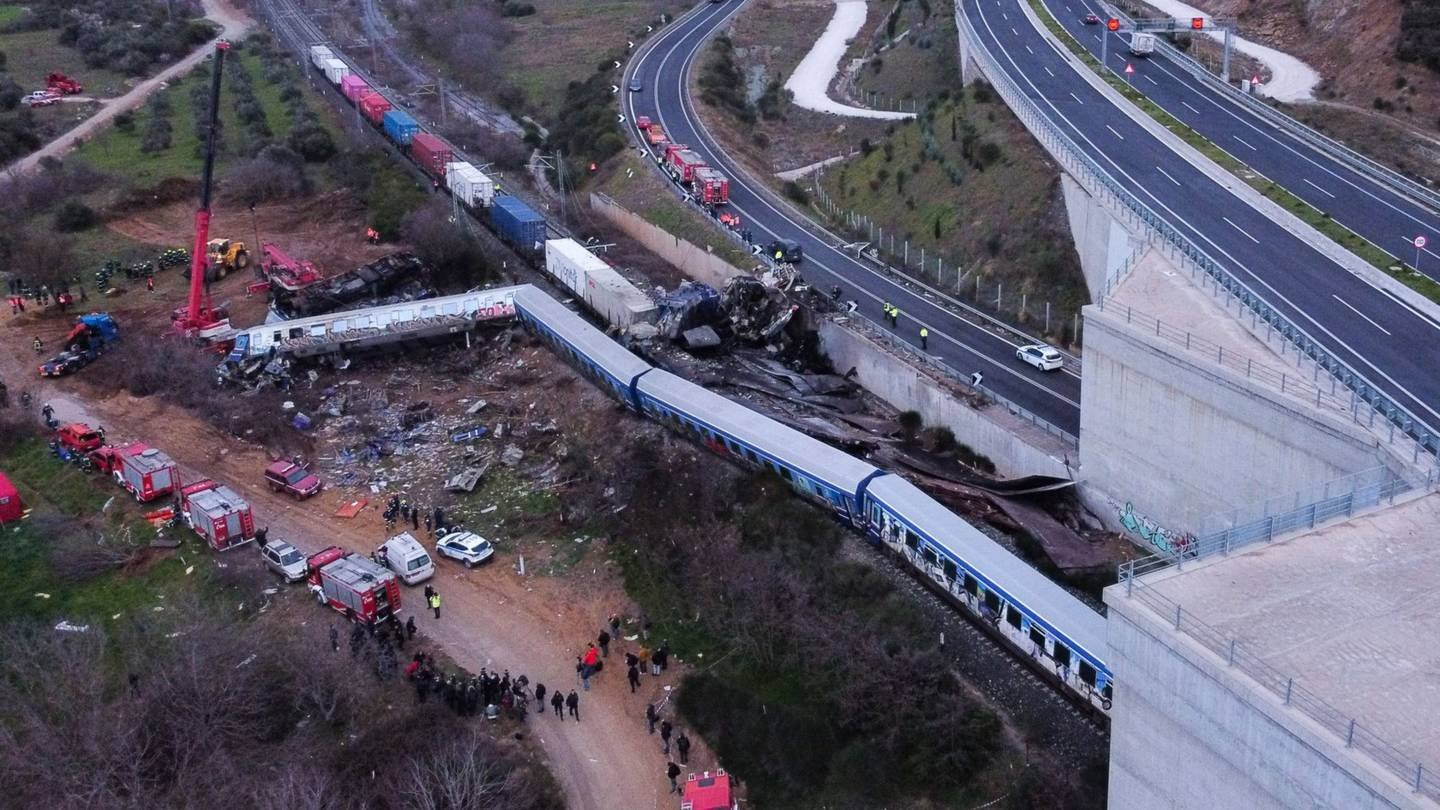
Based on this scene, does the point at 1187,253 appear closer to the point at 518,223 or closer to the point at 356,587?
the point at 356,587

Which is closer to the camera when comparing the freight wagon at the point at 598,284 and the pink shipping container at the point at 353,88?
the freight wagon at the point at 598,284

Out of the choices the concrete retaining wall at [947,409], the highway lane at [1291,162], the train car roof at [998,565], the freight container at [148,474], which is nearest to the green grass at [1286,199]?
the highway lane at [1291,162]

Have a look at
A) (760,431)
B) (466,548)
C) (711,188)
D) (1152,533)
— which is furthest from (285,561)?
(711,188)

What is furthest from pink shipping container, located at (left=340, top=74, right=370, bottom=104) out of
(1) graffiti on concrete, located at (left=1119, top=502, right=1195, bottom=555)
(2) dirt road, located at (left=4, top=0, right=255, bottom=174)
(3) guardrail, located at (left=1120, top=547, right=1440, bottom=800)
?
(3) guardrail, located at (left=1120, top=547, right=1440, bottom=800)

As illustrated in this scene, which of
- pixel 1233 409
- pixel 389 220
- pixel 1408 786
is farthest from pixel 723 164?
pixel 1408 786

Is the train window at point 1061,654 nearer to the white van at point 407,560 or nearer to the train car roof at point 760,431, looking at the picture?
the train car roof at point 760,431

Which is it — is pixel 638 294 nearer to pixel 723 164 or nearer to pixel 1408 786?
pixel 723 164
